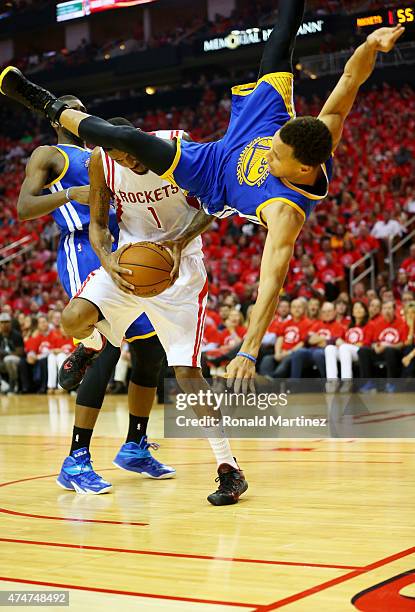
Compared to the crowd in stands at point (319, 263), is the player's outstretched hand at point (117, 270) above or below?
below

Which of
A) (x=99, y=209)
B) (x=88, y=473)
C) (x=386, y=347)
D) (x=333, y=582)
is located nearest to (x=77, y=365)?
(x=88, y=473)

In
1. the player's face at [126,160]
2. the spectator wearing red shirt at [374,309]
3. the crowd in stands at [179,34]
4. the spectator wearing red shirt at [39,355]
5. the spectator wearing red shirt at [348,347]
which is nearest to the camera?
the player's face at [126,160]

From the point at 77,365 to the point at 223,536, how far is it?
1.84 m

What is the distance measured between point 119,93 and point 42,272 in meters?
9.77

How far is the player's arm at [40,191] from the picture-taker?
16.0 ft

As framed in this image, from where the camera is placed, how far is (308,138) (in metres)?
3.41

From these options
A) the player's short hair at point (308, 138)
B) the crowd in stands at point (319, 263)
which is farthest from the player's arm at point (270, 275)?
the crowd in stands at point (319, 263)

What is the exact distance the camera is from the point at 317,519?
3.62 m

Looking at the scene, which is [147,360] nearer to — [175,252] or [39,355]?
[175,252]

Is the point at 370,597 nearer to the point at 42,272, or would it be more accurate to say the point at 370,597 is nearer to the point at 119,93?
the point at 42,272

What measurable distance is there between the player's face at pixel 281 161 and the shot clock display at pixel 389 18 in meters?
11.2

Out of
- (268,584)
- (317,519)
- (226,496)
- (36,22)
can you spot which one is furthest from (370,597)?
(36,22)

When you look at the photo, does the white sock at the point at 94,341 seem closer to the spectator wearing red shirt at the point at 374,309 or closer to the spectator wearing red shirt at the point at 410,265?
the spectator wearing red shirt at the point at 374,309

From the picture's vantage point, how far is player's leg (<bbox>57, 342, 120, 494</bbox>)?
15.0 ft
